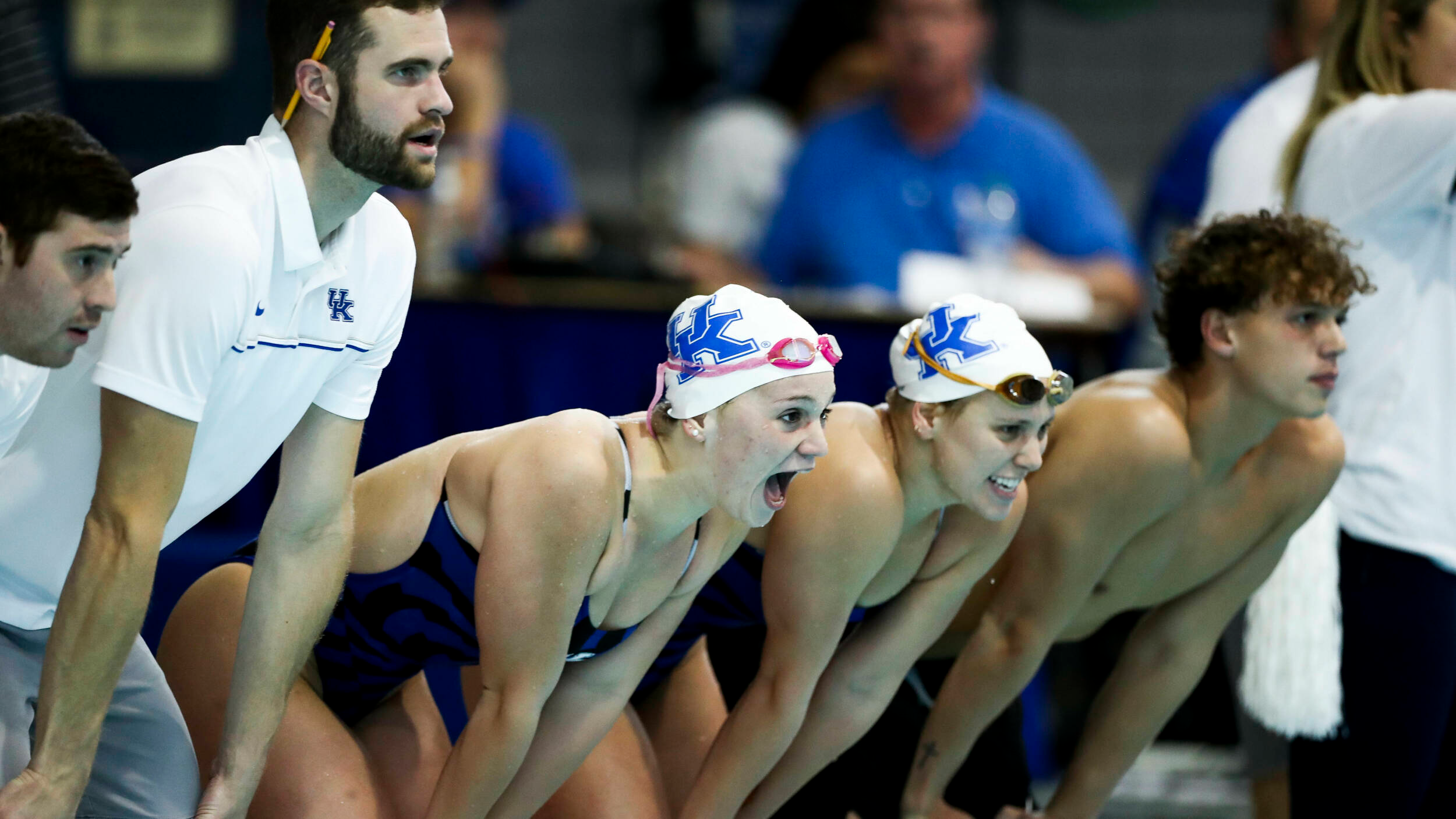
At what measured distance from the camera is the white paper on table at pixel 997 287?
17.4ft

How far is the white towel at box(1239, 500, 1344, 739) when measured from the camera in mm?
3715

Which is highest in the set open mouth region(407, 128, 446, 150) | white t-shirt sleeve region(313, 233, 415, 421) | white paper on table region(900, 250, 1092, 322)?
open mouth region(407, 128, 446, 150)

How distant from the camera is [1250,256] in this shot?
349 cm

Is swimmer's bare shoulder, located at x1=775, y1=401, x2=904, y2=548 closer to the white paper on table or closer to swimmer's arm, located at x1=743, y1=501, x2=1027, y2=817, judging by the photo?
swimmer's arm, located at x1=743, y1=501, x2=1027, y2=817

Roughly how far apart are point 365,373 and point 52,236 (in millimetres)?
643

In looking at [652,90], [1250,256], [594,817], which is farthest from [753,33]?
[594,817]

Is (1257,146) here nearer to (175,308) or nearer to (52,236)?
(175,308)

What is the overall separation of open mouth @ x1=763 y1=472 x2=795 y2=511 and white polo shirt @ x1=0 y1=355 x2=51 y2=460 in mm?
1258

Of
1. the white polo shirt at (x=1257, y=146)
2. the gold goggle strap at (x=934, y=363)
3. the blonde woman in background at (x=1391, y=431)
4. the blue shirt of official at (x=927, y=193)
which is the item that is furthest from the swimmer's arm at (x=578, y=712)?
the blue shirt of official at (x=927, y=193)

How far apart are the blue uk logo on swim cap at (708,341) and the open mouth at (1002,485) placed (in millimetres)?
649

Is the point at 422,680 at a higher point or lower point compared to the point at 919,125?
lower

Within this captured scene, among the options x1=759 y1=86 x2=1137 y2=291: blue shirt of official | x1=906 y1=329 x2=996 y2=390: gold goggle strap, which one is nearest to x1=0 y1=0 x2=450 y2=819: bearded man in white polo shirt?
x1=906 y1=329 x2=996 y2=390: gold goggle strap

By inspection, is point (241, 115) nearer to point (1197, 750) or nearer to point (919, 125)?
point (919, 125)

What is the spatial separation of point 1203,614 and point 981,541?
721mm
